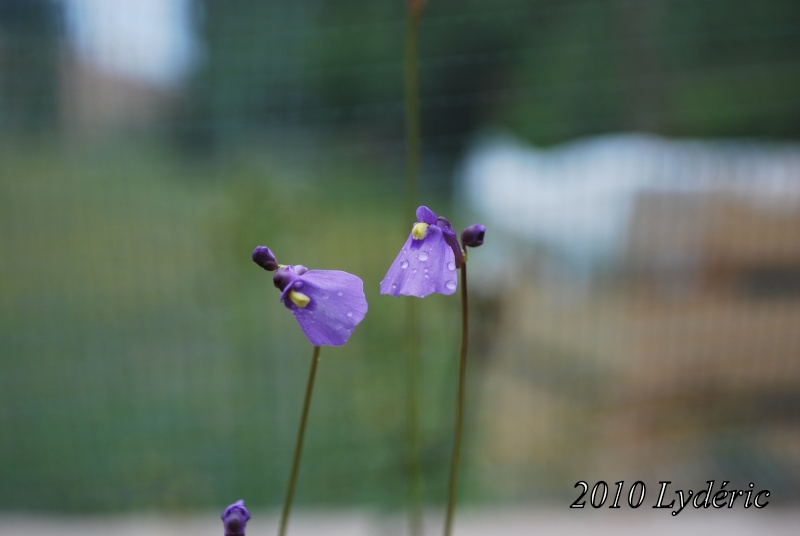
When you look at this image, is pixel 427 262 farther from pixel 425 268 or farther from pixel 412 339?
pixel 412 339

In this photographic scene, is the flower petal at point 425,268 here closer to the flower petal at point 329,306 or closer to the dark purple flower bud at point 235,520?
the flower petal at point 329,306

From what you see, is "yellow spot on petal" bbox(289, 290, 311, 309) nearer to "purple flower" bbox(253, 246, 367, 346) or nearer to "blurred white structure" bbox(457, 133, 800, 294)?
"purple flower" bbox(253, 246, 367, 346)

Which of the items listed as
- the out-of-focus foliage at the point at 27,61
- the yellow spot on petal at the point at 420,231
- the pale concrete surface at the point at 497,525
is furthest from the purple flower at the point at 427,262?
the out-of-focus foliage at the point at 27,61

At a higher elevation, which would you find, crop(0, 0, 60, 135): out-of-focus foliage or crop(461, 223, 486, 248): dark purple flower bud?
crop(0, 0, 60, 135): out-of-focus foliage

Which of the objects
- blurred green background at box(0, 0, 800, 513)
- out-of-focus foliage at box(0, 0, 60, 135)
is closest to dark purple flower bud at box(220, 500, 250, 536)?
blurred green background at box(0, 0, 800, 513)

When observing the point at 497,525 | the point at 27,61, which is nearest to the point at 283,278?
the point at 497,525
